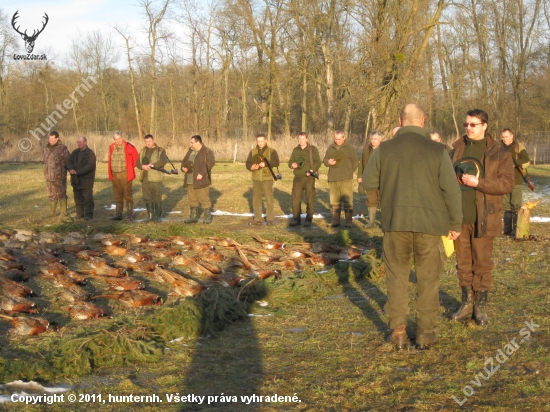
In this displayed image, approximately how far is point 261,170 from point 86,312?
8.12 metres

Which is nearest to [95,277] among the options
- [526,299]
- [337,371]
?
[337,371]

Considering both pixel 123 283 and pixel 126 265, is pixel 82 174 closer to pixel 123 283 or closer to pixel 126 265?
pixel 126 265

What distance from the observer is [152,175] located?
14.9m

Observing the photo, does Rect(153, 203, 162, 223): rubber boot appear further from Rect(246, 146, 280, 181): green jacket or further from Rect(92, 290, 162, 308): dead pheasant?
Rect(92, 290, 162, 308): dead pheasant

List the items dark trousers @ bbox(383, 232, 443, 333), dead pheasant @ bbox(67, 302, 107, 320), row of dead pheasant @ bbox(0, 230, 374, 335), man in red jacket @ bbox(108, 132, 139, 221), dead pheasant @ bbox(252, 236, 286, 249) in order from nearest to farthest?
dark trousers @ bbox(383, 232, 443, 333) < dead pheasant @ bbox(67, 302, 107, 320) < row of dead pheasant @ bbox(0, 230, 374, 335) < dead pheasant @ bbox(252, 236, 286, 249) < man in red jacket @ bbox(108, 132, 139, 221)

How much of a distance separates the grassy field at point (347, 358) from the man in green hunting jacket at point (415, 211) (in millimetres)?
371

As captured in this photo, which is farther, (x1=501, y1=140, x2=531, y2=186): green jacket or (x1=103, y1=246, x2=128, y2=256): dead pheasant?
(x1=501, y1=140, x2=531, y2=186): green jacket

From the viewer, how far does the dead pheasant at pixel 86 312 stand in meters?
6.75

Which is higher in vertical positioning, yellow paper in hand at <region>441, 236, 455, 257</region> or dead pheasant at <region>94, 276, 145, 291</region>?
yellow paper in hand at <region>441, 236, 455, 257</region>

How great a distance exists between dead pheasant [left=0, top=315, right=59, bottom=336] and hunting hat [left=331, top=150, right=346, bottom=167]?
8.76m

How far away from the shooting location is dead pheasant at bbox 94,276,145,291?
7.94m

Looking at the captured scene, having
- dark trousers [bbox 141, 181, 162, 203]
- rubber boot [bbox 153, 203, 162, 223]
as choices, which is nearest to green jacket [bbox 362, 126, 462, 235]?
dark trousers [bbox 141, 181, 162, 203]

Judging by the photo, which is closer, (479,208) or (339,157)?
(479,208)

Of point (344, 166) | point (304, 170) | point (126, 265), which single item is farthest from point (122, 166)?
point (126, 265)
